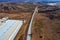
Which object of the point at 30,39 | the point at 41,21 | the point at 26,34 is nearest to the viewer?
the point at 30,39

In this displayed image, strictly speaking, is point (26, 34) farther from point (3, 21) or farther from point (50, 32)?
point (3, 21)

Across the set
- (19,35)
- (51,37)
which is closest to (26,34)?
(19,35)

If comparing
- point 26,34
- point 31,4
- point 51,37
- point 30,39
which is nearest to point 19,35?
point 26,34

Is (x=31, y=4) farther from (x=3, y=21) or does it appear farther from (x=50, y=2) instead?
(x=3, y=21)

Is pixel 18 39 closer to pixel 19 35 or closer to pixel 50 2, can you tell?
pixel 19 35

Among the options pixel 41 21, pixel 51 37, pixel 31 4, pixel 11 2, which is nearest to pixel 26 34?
pixel 51 37

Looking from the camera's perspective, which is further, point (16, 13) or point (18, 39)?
point (16, 13)

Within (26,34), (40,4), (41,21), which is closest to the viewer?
(26,34)

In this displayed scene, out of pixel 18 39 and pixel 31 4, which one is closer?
pixel 18 39

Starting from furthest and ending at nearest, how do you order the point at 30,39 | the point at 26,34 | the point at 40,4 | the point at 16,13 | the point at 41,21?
1. the point at 40,4
2. the point at 16,13
3. the point at 41,21
4. the point at 26,34
5. the point at 30,39
